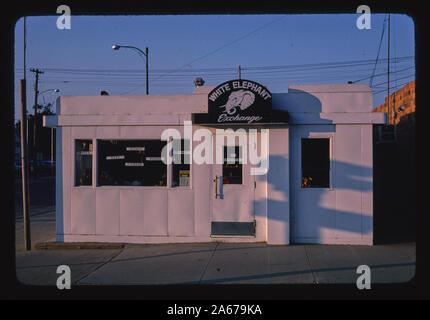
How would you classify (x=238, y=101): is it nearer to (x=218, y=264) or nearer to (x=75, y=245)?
(x=218, y=264)

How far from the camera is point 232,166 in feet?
28.6

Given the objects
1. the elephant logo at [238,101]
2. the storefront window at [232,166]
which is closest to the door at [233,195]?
the storefront window at [232,166]

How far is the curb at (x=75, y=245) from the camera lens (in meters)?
8.57

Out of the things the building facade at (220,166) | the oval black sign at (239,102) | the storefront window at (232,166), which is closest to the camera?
the oval black sign at (239,102)

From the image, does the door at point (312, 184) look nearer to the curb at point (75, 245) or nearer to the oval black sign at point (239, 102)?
the oval black sign at point (239, 102)

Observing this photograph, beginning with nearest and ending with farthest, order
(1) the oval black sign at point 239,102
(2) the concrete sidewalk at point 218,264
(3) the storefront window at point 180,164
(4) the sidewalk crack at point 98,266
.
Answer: (2) the concrete sidewalk at point 218,264
(4) the sidewalk crack at point 98,266
(1) the oval black sign at point 239,102
(3) the storefront window at point 180,164

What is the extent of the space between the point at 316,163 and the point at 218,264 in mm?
3186

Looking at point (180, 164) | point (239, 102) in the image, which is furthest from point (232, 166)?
point (239, 102)

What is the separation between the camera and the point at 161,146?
8906 mm

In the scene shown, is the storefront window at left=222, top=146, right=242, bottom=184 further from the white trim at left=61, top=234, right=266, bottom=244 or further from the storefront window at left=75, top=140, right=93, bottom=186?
the storefront window at left=75, top=140, right=93, bottom=186

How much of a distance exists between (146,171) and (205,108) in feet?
6.50

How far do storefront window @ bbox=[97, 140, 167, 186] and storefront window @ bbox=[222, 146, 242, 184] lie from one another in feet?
4.58

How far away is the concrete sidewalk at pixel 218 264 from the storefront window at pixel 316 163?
54.3 inches

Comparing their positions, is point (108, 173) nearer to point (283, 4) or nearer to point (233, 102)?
point (233, 102)
